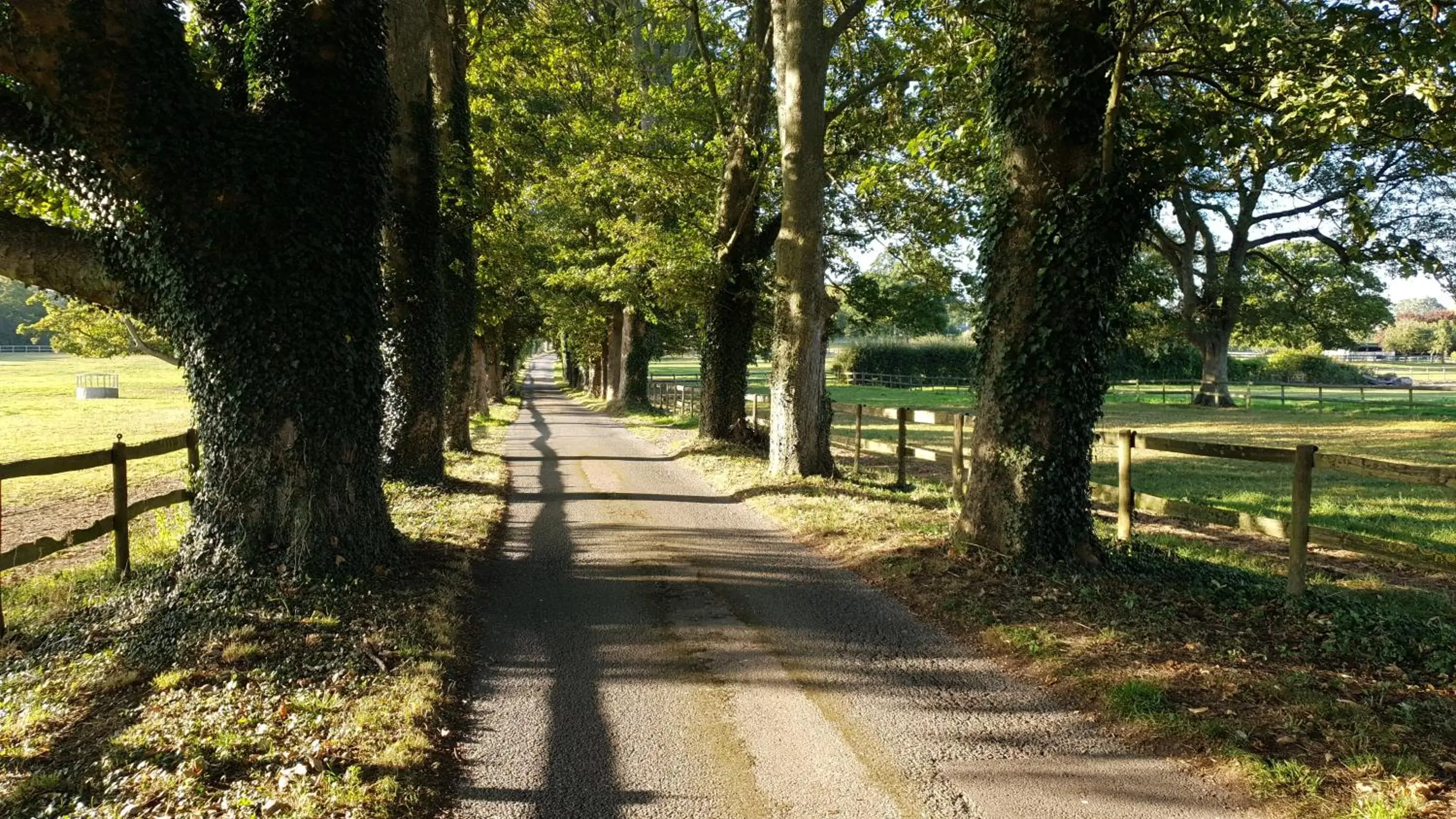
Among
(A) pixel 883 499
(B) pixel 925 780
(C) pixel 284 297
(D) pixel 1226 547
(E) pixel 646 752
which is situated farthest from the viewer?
(A) pixel 883 499

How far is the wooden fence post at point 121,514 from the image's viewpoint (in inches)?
259

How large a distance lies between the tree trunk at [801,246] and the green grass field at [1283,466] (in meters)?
1.70

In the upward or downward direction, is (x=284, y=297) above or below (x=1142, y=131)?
below

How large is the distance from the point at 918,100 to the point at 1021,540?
945 cm

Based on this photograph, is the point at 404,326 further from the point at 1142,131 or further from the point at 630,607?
the point at 1142,131

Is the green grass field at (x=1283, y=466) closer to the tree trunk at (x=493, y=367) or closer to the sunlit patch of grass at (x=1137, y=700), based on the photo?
the sunlit patch of grass at (x=1137, y=700)

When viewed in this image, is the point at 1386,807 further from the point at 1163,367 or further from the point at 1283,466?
the point at 1163,367

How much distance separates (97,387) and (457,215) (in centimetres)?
4360

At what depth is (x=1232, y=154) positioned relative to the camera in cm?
662

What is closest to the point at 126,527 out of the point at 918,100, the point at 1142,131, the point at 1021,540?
the point at 1021,540

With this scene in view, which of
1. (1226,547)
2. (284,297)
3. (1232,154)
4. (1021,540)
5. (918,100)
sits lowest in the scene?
(1226,547)

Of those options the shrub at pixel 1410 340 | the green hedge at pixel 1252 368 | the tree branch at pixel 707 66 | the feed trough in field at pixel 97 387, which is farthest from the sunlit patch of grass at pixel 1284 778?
the shrub at pixel 1410 340

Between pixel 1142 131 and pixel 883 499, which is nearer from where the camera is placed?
pixel 1142 131

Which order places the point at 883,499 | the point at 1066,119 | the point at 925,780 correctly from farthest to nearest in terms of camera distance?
the point at 883,499
the point at 1066,119
the point at 925,780
